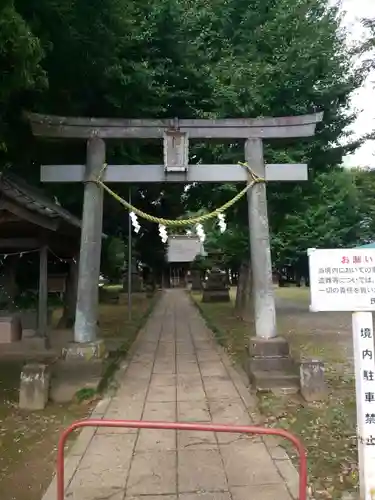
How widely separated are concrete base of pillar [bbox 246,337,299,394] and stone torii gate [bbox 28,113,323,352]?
30 centimetres

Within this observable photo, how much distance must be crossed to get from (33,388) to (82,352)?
1238 millimetres

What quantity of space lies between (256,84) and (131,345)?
697cm

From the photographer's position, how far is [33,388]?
266 inches

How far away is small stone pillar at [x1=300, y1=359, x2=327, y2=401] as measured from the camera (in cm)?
673

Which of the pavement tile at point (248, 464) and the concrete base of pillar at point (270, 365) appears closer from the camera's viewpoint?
the pavement tile at point (248, 464)

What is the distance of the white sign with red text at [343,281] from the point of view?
4070 millimetres

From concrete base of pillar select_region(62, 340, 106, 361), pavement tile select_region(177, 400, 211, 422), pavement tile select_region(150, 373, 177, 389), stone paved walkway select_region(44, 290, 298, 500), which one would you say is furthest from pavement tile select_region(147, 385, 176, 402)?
concrete base of pillar select_region(62, 340, 106, 361)

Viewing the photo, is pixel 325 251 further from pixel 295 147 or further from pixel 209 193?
pixel 209 193

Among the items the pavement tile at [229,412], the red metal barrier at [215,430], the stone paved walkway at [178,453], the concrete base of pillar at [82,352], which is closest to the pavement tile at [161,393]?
the stone paved walkway at [178,453]

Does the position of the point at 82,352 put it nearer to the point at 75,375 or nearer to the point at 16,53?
the point at 75,375

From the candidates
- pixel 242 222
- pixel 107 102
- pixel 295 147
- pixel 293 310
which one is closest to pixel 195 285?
pixel 293 310

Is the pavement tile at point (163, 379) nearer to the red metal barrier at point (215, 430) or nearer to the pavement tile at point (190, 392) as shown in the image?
the pavement tile at point (190, 392)

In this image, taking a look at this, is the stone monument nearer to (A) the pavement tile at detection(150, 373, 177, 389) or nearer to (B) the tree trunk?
(B) the tree trunk

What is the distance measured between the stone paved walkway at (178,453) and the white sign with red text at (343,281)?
164 cm
